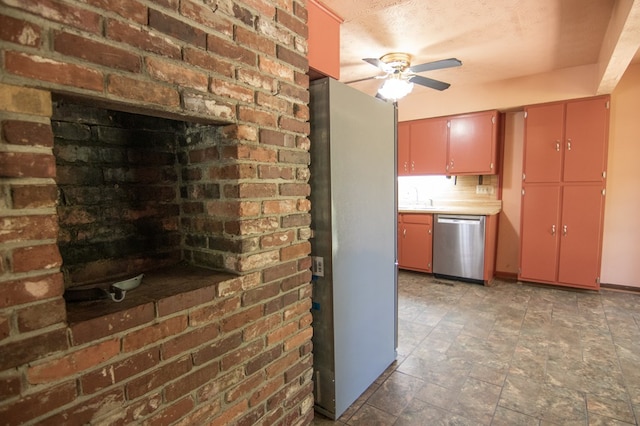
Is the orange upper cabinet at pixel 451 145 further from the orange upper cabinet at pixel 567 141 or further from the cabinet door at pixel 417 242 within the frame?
the cabinet door at pixel 417 242

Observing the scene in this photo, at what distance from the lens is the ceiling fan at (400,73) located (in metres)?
2.78

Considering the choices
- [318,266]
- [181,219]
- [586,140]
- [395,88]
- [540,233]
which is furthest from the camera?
[540,233]

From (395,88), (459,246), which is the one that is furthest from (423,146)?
(395,88)

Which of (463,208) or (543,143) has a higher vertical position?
(543,143)

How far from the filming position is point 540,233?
3.81m

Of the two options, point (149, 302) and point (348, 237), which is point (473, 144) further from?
point (149, 302)

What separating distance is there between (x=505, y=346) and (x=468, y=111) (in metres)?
2.98

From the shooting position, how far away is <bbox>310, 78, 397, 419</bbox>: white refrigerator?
1.67m

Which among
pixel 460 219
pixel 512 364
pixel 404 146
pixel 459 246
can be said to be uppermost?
pixel 404 146

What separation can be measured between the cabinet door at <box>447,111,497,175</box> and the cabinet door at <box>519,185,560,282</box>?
1.94 ft

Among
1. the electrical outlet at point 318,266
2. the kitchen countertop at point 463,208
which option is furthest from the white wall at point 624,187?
the electrical outlet at point 318,266

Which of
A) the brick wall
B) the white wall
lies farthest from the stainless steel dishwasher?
the brick wall

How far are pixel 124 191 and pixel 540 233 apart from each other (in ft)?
14.1

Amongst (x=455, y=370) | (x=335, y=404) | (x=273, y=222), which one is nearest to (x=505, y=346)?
(x=455, y=370)
